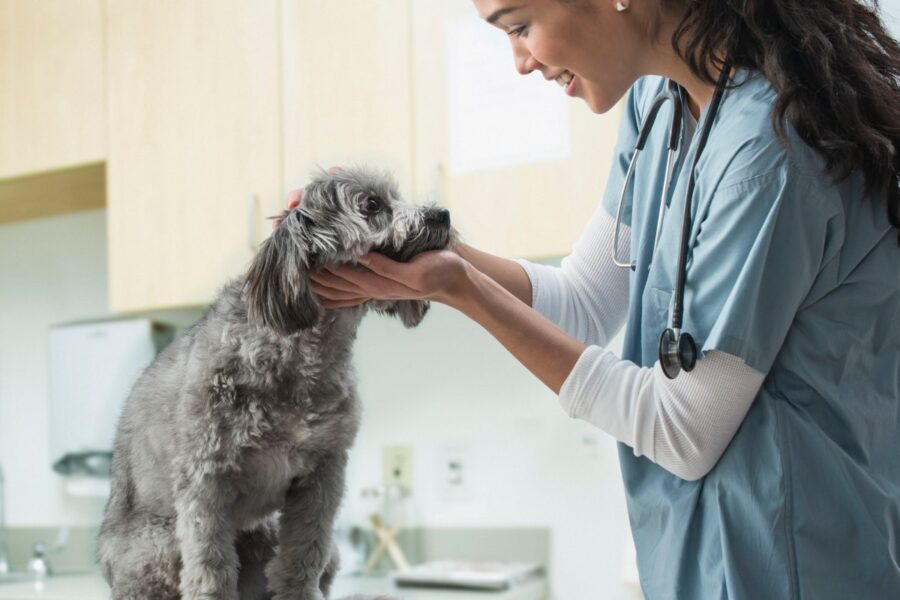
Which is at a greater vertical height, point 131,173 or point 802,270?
point 131,173

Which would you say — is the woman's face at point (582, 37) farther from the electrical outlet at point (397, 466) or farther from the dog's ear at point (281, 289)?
the electrical outlet at point (397, 466)

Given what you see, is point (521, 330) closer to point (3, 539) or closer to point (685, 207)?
point (685, 207)

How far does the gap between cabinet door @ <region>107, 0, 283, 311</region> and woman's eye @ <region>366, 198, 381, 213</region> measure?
1.50 metres

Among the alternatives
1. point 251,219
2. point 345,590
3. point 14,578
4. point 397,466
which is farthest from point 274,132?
point 14,578

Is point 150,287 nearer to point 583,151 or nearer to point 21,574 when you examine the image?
point 21,574

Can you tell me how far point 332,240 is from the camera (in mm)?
1036

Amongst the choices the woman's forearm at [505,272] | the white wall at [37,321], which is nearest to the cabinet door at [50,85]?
the white wall at [37,321]

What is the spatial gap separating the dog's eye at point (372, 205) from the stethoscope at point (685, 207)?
1.07 ft

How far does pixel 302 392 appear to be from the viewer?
1017 mm

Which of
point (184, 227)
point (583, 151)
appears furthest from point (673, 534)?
point (184, 227)

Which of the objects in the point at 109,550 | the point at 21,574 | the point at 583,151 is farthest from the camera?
the point at 21,574

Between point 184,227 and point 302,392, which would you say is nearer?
point 302,392

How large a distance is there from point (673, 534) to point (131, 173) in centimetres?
226

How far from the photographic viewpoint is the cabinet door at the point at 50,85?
2928 mm
